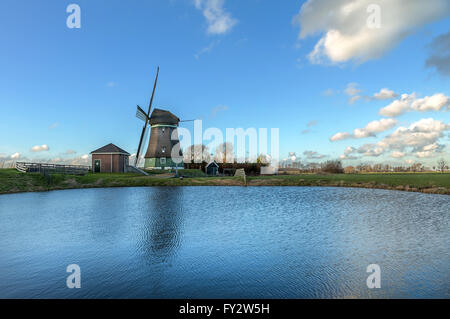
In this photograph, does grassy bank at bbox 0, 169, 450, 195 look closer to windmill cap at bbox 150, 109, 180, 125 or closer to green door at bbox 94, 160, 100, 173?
green door at bbox 94, 160, 100, 173

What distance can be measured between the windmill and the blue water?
3764 cm

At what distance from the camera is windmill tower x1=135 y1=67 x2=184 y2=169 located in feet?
171

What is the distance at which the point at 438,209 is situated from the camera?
18.0 m

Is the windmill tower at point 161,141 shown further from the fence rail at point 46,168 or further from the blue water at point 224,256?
the blue water at point 224,256

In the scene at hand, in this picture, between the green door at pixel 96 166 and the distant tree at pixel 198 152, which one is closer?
the green door at pixel 96 166

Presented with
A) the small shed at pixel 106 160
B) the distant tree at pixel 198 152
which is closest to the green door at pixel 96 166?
the small shed at pixel 106 160

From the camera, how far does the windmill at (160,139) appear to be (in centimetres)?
5219

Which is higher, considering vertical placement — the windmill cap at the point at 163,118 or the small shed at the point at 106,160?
the windmill cap at the point at 163,118

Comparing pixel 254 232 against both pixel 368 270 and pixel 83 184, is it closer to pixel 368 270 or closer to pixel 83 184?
pixel 368 270

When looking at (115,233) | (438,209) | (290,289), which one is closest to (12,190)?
(115,233)

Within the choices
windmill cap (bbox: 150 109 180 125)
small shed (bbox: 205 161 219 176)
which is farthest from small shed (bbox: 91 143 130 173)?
small shed (bbox: 205 161 219 176)

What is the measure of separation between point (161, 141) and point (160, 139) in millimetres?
489

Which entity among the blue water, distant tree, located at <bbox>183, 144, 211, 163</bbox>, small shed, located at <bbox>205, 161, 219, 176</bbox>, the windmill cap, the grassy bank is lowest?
the blue water

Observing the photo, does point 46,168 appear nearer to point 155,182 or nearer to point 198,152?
point 155,182
